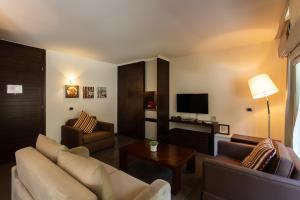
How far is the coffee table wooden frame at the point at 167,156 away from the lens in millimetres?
2168

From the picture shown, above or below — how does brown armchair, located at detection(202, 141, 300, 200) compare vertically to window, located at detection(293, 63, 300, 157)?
below

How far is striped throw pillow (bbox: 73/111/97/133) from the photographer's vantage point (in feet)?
12.7

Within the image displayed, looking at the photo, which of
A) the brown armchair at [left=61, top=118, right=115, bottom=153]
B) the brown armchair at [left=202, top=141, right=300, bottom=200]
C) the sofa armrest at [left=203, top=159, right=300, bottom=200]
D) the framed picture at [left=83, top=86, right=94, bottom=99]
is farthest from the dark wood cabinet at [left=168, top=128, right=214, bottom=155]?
the framed picture at [left=83, top=86, right=94, bottom=99]

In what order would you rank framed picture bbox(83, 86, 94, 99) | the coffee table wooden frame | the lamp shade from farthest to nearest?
framed picture bbox(83, 86, 94, 99) < the lamp shade < the coffee table wooden frame

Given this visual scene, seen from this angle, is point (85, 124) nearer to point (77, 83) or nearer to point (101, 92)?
point (77, 83)

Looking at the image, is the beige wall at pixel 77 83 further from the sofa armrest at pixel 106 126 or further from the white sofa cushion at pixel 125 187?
the white sofa cushion at pixel 125 187

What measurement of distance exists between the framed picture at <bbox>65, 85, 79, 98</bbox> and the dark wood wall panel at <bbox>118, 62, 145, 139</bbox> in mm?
1492

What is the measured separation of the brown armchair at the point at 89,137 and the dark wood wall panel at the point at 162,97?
134 cm

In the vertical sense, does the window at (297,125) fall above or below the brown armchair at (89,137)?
above

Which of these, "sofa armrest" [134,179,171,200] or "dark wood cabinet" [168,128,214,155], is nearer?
"sofa armrest" [134,179,171,200]

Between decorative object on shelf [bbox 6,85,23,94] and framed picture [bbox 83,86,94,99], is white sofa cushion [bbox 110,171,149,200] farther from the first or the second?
framed picture [bbox 83,86,94,99]

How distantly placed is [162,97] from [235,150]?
2.39m

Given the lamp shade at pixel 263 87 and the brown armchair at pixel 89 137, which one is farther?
the brown armchair at pixel 89 137

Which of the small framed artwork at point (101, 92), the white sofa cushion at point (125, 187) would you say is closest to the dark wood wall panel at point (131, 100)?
the small framed artwork at point (101, 92)
